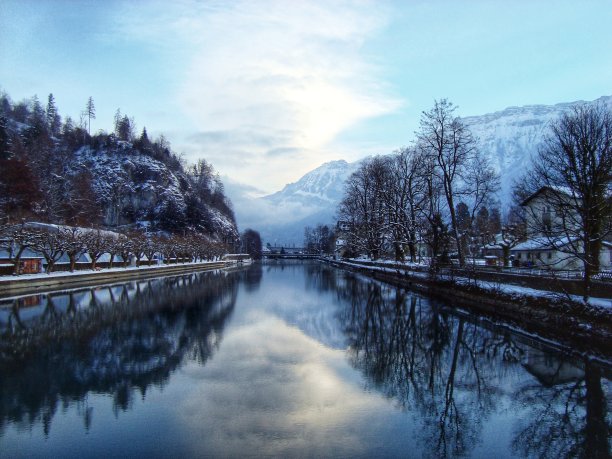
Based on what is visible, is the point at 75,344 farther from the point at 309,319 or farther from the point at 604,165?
the point at 604,165

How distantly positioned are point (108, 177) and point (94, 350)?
→ 424ft

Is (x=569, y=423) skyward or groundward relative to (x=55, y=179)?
groundward

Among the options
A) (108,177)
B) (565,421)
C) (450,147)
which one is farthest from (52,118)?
(565,421)

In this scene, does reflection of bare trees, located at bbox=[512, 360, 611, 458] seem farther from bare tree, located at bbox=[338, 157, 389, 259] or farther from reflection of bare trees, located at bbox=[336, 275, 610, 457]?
bare tree, located at bbox=[338, 157, 389, 259]

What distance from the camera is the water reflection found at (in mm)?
10430

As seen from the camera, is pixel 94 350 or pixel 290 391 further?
pixel 94 350

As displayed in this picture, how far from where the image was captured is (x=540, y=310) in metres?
21.2

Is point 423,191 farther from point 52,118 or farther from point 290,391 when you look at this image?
point 52,118

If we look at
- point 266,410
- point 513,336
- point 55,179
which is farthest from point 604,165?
point 55,179

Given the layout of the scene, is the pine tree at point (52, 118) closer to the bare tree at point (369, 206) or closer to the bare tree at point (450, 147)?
the bare tree at point (369, 206)

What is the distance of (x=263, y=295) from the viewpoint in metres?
36.2

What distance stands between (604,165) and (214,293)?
91.4ft

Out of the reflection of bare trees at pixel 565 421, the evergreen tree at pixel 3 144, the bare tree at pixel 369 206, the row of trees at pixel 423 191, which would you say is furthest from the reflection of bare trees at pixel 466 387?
the evergreen tree at pixel 3 144

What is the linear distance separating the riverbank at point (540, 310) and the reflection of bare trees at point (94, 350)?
14360 millimetres
